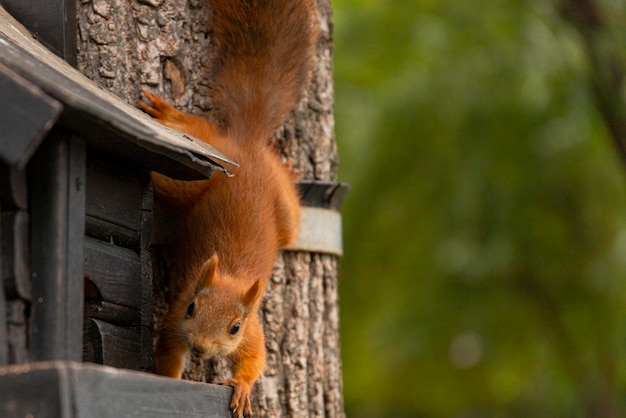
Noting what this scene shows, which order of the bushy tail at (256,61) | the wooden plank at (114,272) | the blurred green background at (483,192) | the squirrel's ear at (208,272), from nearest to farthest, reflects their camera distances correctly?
the wooden plank at (114,272) < the squirrel's ear at (208,272) < the bushy tail at (256,61) < the blurred green background at (483,192)

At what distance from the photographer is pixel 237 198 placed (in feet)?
8.34

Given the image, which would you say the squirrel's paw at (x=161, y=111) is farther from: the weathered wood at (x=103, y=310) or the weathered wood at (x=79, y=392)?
the weathered wood at (x=79, y=392)

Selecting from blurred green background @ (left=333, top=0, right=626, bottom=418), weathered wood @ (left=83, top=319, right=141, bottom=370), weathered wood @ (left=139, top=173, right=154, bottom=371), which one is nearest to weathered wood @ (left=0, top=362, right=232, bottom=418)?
weathered wood @ (left=83, top=319, right=141, bottom=370)

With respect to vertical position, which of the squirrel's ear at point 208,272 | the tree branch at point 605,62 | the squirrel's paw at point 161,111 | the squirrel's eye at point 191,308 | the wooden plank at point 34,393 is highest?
the tree branch at point 605,62

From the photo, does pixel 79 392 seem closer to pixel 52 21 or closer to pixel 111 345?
pixel 111 345

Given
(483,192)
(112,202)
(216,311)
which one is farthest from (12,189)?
(483,192)

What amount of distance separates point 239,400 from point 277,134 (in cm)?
88

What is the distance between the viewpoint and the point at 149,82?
2611 mm

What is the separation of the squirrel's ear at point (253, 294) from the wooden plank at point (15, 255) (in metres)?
0.74

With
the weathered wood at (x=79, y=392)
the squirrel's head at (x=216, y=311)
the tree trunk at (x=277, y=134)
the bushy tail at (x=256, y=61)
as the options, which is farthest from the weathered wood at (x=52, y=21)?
the weathered wood at (x=79, y=392)

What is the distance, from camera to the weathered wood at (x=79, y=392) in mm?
1612

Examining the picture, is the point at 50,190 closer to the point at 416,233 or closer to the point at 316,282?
the point at 316,282

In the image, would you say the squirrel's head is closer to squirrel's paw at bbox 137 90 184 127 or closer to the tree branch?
squirrel's paw at bbox 137 90 184 127

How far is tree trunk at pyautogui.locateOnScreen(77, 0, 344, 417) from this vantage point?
2580 mm
